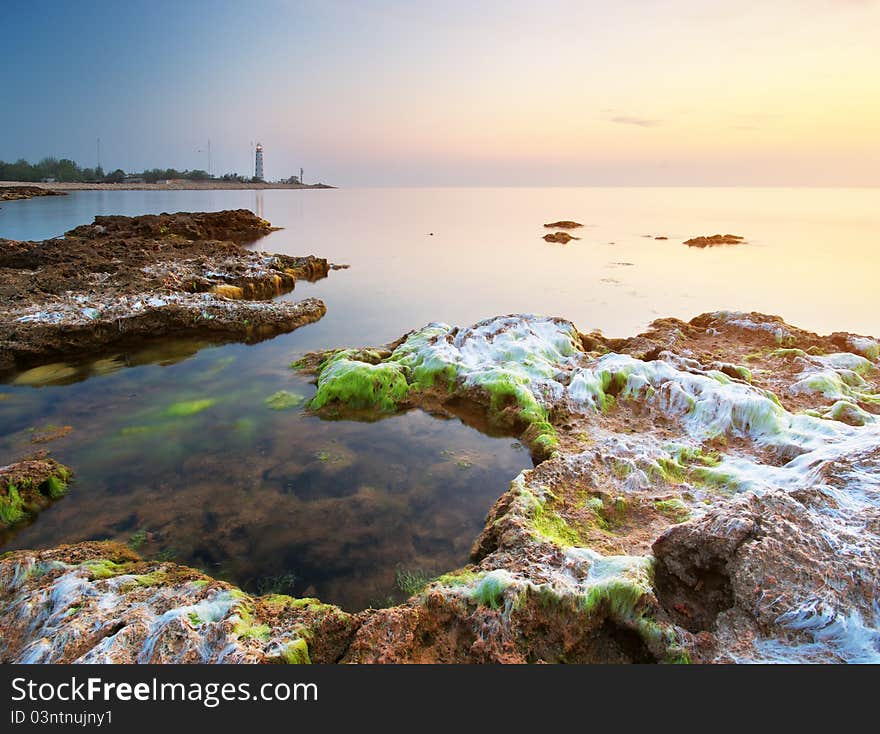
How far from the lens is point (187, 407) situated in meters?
8.36

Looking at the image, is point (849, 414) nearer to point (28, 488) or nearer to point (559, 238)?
point (28, 488)

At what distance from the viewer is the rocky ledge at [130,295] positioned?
10438mm

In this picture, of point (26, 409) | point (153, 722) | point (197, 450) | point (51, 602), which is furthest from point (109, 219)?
point (153, 722)

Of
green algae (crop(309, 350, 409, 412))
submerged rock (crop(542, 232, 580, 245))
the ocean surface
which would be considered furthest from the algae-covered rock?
submerged rock (crop(542, 232, 580, 245))

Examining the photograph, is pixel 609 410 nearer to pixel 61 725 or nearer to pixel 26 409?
pixel 61 725

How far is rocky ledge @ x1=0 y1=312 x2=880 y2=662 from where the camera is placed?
10.8 feet

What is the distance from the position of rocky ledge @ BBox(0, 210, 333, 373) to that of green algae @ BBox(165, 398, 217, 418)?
380 cm

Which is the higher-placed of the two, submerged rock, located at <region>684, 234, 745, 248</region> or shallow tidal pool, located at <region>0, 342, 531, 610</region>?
submerged rock, located at <region>684, 234, 745, 248</region>

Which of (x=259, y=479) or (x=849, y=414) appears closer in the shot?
(x=259, y=479)

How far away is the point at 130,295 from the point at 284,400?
7.02m

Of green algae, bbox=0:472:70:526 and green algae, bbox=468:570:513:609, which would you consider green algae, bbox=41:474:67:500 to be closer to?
green algae, bbox=0:472:70:526

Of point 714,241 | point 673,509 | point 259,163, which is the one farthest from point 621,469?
point 259,163

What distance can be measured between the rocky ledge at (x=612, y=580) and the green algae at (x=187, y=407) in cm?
370

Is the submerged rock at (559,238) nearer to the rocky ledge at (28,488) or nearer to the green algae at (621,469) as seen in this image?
the green algae at (621,469)
